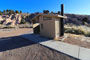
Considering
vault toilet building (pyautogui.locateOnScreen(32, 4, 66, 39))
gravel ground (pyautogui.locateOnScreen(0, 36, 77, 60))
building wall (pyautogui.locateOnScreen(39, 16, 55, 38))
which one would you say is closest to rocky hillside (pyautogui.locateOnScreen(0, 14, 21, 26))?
building wall (pyautogui.locateOnScreen(39, 16, 55, 38))

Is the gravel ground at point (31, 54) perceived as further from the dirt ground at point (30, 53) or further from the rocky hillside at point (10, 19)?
the rocky hillside at point (10, 19)

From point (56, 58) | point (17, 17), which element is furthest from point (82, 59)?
point (17, 17)

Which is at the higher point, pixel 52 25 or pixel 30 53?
pixel 52 25

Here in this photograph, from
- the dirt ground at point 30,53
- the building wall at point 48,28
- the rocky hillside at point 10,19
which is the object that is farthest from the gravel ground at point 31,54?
the rocky hillside at point 10,19

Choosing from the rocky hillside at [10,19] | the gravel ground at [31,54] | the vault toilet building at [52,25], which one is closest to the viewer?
the gravel ground at [31,54]

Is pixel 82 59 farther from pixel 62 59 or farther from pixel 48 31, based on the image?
pixel 48 31

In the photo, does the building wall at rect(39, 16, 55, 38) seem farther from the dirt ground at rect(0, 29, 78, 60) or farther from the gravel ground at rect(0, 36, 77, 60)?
the gravel ground at rect(0, 36, 77, 60)

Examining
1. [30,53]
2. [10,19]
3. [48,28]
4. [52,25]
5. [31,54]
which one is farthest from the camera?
[10,19]

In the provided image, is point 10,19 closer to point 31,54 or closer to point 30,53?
point 30,53

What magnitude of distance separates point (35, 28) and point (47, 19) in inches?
146

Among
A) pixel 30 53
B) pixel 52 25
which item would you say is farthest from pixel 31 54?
pixel 52 25

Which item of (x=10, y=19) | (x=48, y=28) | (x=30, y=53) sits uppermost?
(x=10, y=19)

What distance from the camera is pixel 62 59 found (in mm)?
2928

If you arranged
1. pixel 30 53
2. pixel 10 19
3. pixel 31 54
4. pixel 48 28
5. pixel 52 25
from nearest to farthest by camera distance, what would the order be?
pixel 31 54 < pixel 30 53 < pixel 52 25 < pixel 48 28 < pixel 10 19
